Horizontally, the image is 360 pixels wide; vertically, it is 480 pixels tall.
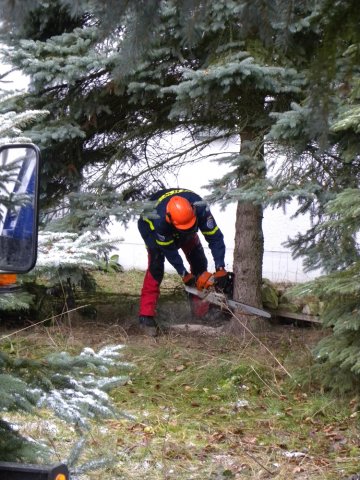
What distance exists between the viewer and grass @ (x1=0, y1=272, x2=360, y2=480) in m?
4.71

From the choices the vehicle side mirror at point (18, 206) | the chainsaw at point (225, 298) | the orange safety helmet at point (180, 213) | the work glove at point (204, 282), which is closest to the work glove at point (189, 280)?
the chainsaw at point (225, 298)

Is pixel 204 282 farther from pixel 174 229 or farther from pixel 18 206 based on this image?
pixel 18 206

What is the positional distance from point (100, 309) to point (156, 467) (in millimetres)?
4583

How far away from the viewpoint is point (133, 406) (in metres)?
5.93

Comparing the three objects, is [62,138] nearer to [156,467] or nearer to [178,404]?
[178,404]

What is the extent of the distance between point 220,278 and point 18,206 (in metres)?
5.46

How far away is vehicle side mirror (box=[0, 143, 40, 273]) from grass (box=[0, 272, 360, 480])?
1534mm

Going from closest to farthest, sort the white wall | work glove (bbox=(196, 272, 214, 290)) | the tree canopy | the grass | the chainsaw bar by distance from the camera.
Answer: the grass
the tree canopy
the chainsaw bar
work glove (bbox=(196, 272, 214, 290))
the white wall

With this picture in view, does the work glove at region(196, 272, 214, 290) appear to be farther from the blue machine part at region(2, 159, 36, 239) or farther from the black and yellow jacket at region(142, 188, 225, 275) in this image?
the blue machine part at region(2, 159, 36, 239)

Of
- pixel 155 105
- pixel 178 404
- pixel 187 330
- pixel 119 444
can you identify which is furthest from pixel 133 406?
pixel 155 105

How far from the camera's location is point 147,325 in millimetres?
8148

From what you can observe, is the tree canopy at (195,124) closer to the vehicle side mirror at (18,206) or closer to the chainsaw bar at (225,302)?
the chainsaw bar at (225,302)

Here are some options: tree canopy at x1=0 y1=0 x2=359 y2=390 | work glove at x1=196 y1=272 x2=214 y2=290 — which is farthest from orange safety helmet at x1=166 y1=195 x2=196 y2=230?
work glove at x1=196 y1=272 x2=214 y2=290

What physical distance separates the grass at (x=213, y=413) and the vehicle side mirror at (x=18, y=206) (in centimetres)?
153
